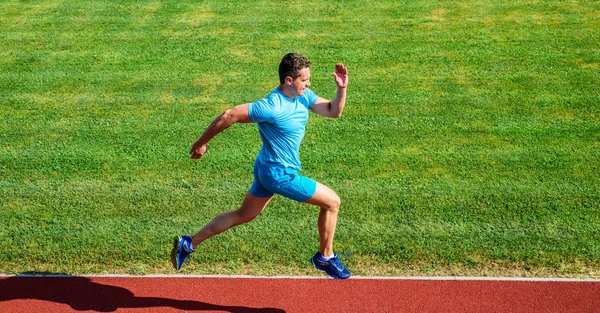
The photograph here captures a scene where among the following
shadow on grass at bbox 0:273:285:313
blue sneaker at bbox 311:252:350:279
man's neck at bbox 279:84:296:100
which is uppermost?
man's neck at bbox 279:84:296:100

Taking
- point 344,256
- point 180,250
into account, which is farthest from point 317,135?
point 180,250

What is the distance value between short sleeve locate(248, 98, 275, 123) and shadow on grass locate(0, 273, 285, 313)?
181 centimetres

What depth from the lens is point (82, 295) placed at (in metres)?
6.40

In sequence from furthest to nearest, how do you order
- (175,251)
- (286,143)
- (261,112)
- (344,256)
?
(344,256)
(175,251)
(286,143)
(261,112)

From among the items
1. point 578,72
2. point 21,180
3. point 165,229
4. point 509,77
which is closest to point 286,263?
point 165,229

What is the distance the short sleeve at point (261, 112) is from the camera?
18.6ft

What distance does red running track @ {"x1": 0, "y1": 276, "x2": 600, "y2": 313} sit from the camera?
619cm

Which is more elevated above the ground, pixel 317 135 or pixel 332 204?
pixel 332 204

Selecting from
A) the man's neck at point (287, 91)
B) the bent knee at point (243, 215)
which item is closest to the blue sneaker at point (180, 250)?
the bent knee at point (243, 215)

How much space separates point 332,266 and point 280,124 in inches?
58.3

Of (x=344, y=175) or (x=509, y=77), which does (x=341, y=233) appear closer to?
(x=344, y=175)

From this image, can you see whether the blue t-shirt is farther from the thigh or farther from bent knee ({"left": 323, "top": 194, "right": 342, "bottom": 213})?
bent knee ({"left": 323, "top": 194, "right": 342, "bottom": 213})

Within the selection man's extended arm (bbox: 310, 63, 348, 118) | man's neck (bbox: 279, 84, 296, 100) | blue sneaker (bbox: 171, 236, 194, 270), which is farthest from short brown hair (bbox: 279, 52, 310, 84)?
blue sneaker (bbox: 171, 236, 194, 270)

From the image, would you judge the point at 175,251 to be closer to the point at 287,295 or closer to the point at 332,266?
the point at 287,295
